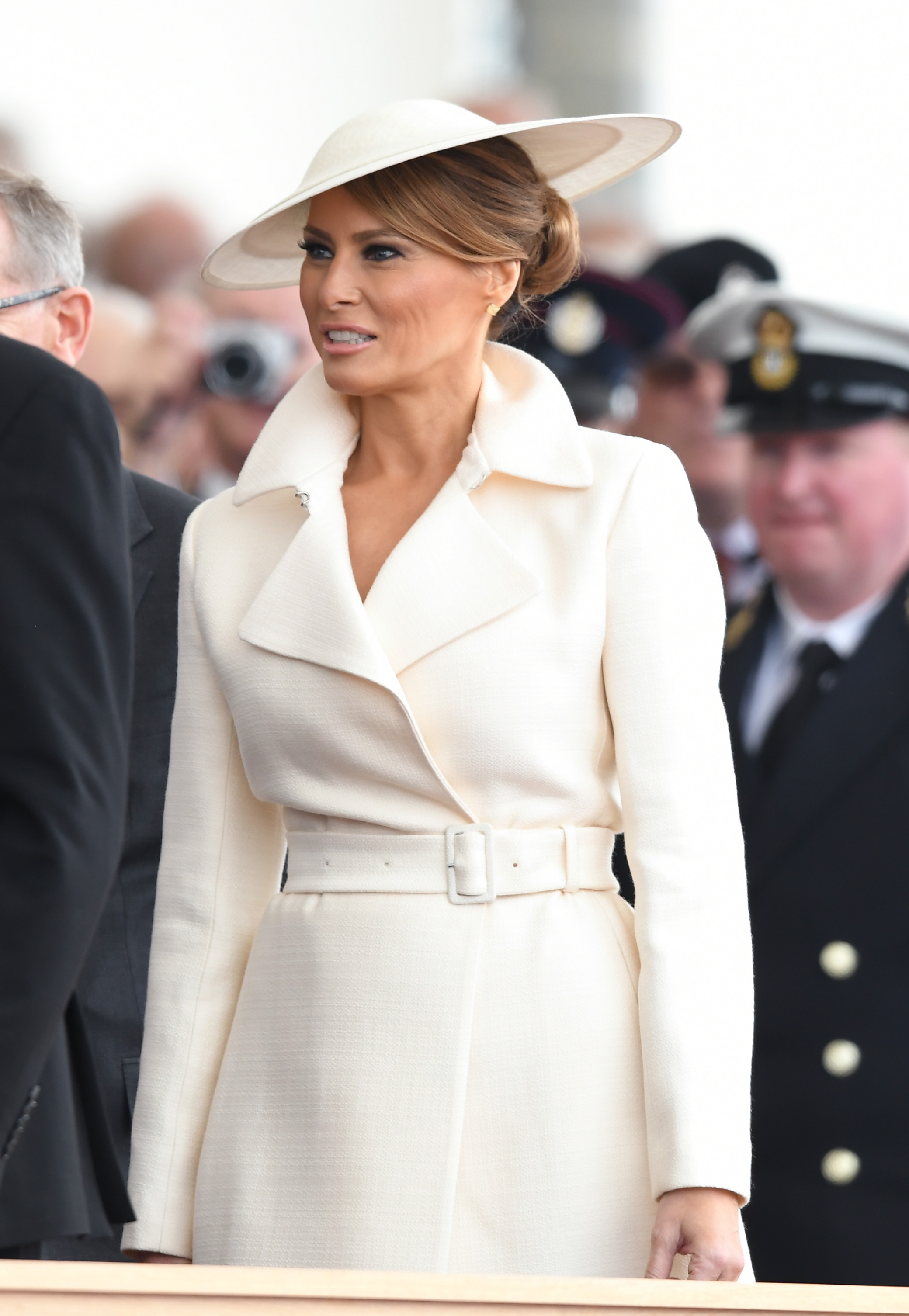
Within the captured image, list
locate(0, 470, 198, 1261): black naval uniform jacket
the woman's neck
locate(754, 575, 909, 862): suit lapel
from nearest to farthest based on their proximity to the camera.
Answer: the woman's neck < locate(0, 470, 198, 1261): black naval uniform jacket < locate(754, 575, 909, 862): suit lapel

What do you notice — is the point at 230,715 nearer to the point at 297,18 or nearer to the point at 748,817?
the point at 748,817

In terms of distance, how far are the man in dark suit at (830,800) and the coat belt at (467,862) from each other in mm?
1268

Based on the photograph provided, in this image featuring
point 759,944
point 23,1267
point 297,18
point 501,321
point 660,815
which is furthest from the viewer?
point 297,18

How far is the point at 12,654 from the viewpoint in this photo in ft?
4.04

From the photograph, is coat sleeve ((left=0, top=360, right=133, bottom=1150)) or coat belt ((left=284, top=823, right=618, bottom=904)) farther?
coat belt ((left=284, top=823, right=618, bottom=904))

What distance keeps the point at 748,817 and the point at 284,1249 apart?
1.56m

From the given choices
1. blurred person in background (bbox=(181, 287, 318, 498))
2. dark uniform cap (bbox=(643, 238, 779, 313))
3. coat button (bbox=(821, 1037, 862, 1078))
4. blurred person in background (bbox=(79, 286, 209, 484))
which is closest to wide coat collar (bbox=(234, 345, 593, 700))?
coat button (bbox=(821, 1037, 862, 1078))

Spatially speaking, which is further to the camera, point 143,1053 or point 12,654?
point 143,1053

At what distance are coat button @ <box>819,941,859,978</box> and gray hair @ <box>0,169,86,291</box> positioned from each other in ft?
4.89

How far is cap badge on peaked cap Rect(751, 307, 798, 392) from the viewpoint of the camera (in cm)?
344

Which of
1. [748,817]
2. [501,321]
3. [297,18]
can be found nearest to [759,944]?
[748,817]

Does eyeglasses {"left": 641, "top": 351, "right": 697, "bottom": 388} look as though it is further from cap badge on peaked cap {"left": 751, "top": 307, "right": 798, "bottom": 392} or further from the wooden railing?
the wooden railing

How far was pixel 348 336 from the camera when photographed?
185cm

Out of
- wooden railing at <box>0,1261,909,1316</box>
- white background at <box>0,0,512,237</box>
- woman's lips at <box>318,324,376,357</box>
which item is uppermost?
white background at <box>0,0,512,237</box>
